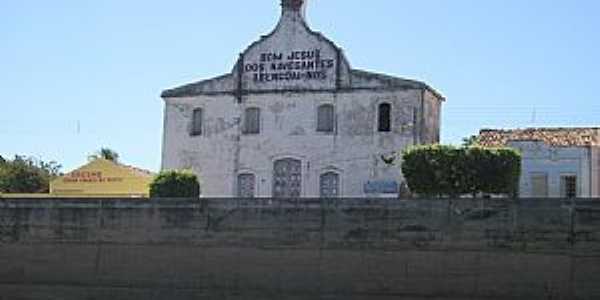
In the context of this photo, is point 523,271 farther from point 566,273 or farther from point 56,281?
point 56,281

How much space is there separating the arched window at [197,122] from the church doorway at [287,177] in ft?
14.1

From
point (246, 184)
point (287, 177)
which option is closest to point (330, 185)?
point (287, 177)

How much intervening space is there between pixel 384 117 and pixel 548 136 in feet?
24.4

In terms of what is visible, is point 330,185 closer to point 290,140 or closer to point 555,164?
point 290,140

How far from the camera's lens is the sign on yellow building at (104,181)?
140 feet

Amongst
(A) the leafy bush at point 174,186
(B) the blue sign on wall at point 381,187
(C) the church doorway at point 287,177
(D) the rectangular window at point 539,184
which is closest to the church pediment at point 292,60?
(C) the church doorway at point 287,177

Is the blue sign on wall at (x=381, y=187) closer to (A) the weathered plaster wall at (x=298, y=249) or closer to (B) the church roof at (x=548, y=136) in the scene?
(B) the church roof at (x=548, y=136)

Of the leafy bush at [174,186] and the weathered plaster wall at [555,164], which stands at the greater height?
the weathered plaster wall at [555,164]

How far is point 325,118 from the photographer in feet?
147

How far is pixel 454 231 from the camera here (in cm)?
2803

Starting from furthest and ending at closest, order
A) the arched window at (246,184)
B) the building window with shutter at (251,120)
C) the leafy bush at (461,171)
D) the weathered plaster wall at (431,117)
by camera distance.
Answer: the building window with shutter at (251,120), the arched window at (246,184), the weathered plaster wall at (431,117), the leafy bush at (461,171)

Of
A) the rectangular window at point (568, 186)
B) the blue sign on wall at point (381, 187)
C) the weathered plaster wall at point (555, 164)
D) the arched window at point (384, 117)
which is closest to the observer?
the blue sign on wall at point (381, 187)

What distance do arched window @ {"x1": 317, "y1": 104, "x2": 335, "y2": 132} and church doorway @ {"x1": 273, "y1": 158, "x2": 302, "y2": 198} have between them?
5.93 feet

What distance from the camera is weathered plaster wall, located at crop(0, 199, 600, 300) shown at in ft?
89.1
